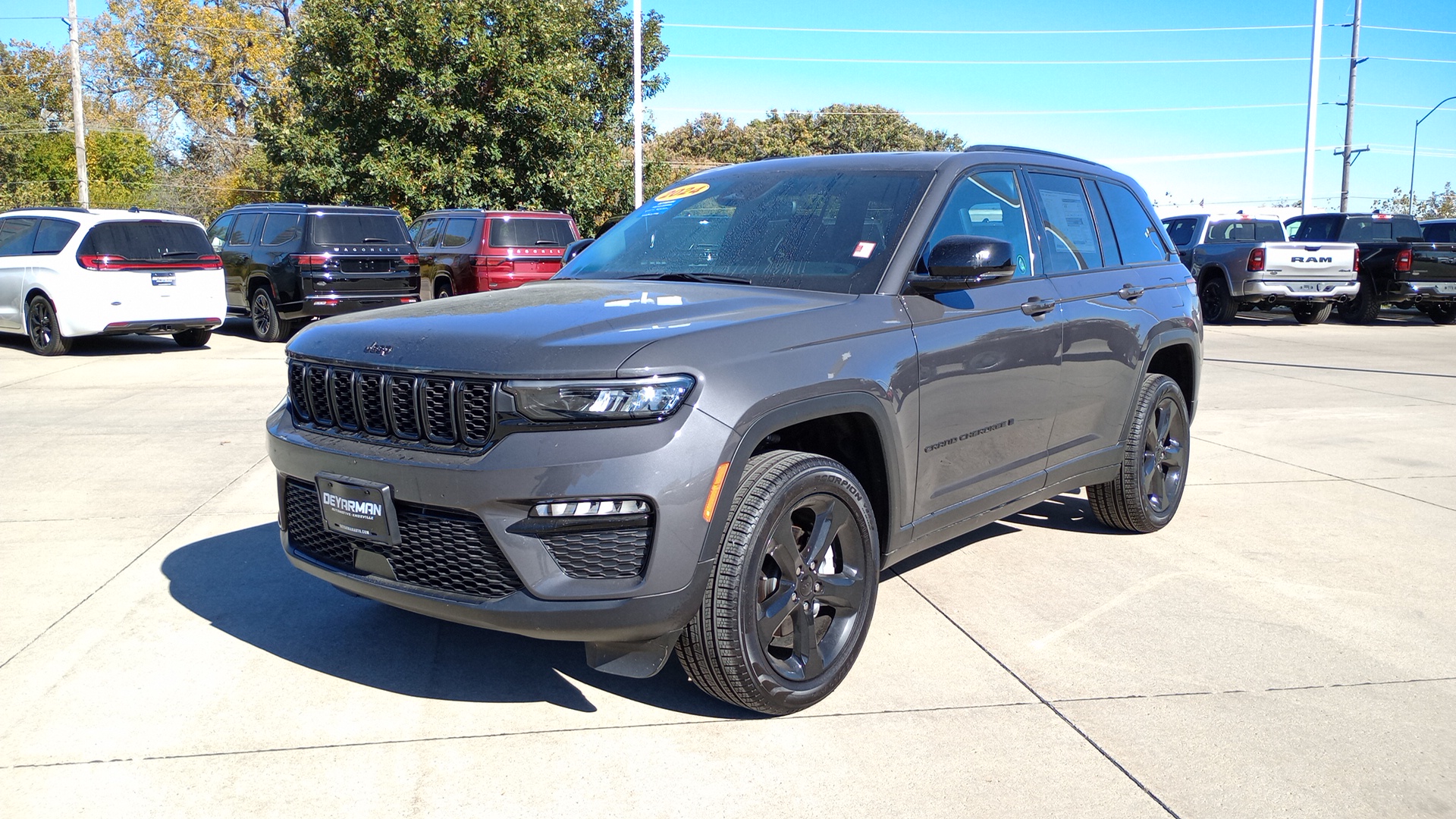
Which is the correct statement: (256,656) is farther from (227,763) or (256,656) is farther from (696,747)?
(696,747)

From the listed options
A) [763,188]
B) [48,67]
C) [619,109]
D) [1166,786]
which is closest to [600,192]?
[619,109]

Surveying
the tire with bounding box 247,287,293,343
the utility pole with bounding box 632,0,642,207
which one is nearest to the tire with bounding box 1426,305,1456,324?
the utility pole with bounding box 632,0,642,207

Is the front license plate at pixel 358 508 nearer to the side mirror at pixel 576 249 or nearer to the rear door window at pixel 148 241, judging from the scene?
the side mirror at pixel 576 249

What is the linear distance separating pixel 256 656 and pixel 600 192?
86.2ft

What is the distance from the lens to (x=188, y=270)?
13797 mm

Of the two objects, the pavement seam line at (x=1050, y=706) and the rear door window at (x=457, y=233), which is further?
the rear door window at (x=457, y=233)

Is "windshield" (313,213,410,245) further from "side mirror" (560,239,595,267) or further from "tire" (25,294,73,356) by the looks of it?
"side mirror" (560,239,595,267)

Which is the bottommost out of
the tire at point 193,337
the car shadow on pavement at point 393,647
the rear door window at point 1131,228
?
the car shadow on pavement at point 393,647

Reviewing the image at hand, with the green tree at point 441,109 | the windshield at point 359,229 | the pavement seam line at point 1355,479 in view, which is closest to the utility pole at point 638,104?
the green tree at point 441,109

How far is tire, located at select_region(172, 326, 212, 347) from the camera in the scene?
583 inches

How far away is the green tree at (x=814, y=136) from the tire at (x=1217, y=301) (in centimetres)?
4355

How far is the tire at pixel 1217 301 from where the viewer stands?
19391 mm

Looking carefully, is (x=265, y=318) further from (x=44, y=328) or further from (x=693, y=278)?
(x=693, y=278)

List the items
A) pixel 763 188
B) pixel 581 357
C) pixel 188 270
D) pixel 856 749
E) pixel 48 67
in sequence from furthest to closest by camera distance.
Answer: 1. pixel 48 67
2. pixel 188 270
3. pixel 763 188
4. pixel 856 749
5. pixel 581 357
